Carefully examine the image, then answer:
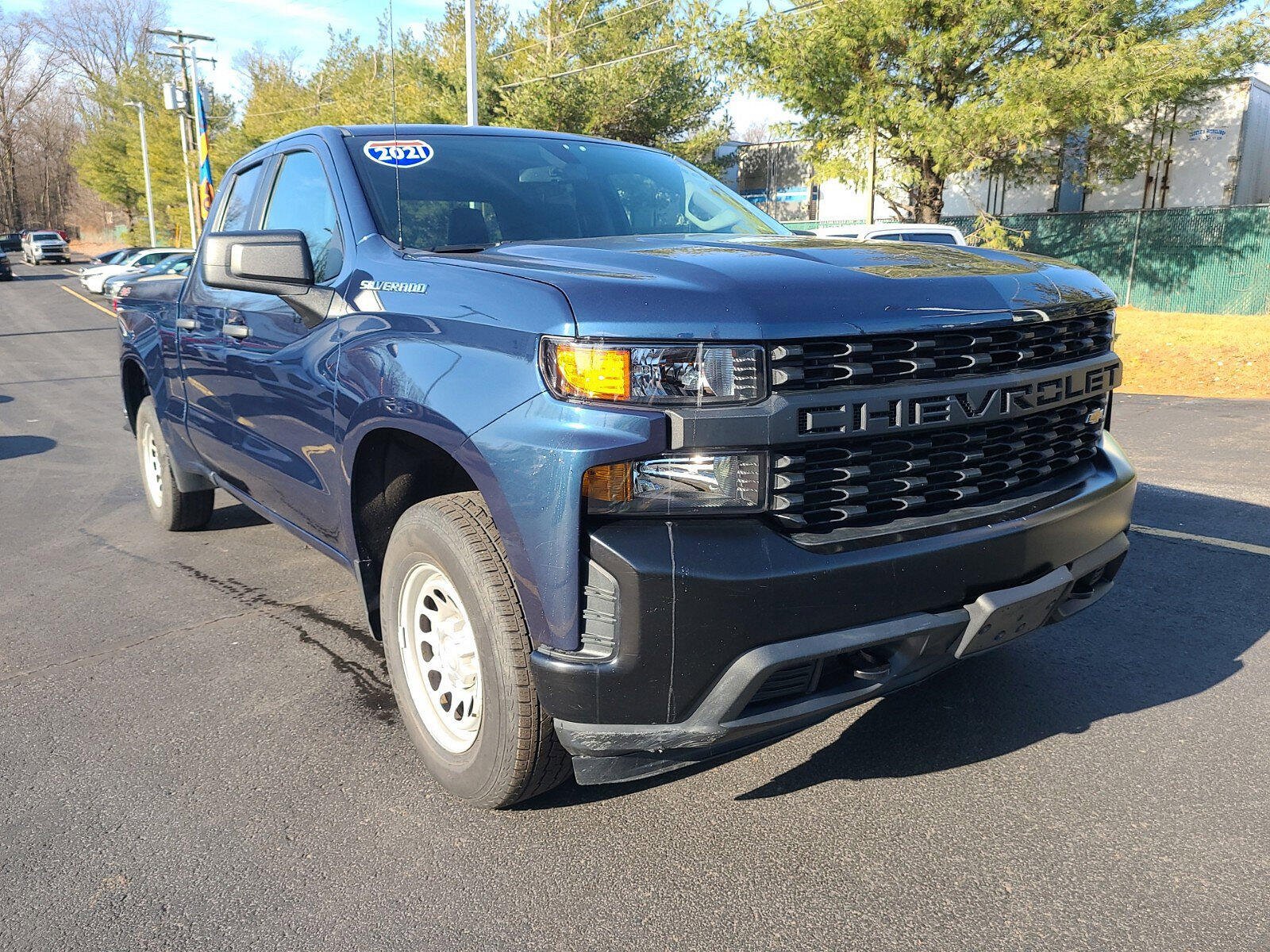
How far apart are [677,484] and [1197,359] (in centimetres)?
1429

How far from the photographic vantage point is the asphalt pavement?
2.38 metres

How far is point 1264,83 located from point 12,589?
29.8 meters

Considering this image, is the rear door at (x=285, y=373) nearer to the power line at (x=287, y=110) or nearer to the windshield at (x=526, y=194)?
the windshield at (x=526, y=194)

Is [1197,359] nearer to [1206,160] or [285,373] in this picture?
[285,373]

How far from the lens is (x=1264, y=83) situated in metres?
25.4

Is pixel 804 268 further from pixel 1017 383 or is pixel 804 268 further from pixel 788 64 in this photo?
pixel 788 64

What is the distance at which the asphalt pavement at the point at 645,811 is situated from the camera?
2.38 meters

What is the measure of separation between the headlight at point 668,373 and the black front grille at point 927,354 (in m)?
0.07

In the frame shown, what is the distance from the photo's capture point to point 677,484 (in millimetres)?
2248

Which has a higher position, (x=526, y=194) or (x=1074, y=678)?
(x=526, y=194)

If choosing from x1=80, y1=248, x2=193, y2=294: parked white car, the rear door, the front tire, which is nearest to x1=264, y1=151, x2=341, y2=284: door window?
the rear door

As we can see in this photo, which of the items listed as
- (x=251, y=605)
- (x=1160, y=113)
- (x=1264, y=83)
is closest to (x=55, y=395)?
(x=251, y=605)

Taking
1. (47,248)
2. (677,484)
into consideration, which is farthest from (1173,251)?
(47,248)

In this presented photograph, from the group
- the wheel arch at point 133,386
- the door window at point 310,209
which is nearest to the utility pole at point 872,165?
the wheel arch at point 133,386
